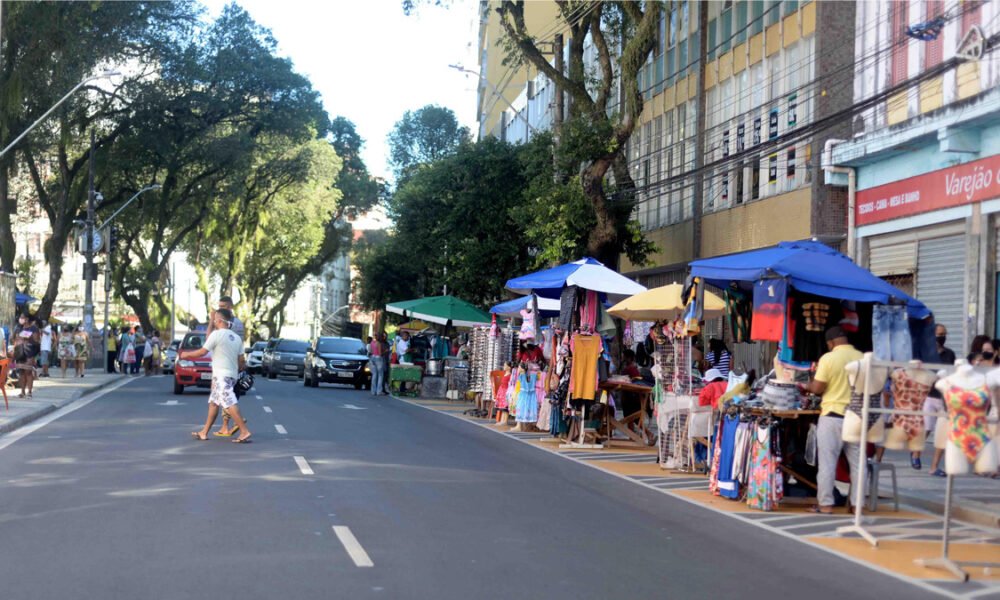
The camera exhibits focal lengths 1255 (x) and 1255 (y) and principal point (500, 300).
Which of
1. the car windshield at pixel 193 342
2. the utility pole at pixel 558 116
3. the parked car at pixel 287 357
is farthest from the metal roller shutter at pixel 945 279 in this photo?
the parked car at pixel 287 357

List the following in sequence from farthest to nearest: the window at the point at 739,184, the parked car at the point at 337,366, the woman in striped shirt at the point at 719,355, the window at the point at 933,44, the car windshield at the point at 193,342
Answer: the parked car at the point at 337,366 → the car windshield at the point at 193,342 → the window at the point at 739,184 → the window at the point at 933,44 → the woman in striped shirt at the point at 719,355

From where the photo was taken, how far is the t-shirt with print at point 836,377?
12156 mm

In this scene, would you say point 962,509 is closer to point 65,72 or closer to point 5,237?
point 65,72

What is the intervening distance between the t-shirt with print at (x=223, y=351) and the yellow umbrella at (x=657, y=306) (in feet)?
18.9

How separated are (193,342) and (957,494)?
2429 cm

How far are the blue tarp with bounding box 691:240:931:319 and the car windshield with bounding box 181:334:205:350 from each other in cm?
2220

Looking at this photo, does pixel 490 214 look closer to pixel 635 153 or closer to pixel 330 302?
pixel 635 153

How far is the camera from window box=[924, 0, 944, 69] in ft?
71.8

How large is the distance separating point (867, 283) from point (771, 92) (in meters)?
15.8

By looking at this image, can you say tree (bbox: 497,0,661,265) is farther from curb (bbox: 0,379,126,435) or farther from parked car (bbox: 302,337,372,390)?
curb (bbox: 0,379,126,435)

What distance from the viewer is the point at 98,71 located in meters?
41.6

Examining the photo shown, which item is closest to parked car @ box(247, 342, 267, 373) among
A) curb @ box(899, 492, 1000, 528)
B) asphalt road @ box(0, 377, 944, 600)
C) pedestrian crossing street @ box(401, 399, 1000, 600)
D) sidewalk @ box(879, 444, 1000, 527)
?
asphalt road @ box(0, 377, 944, 600)

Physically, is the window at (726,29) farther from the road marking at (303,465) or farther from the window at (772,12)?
the road marking at (303,465)

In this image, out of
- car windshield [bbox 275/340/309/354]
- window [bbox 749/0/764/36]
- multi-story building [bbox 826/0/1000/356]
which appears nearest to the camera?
multi-story building [bbox 826/0/1000/356]
